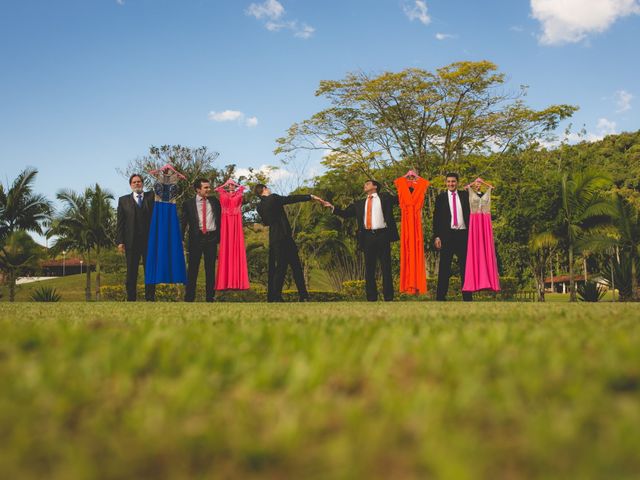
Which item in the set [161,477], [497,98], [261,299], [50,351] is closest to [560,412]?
[161,477]

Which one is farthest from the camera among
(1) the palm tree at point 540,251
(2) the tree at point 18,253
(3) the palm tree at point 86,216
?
(3) the palm tree at point 86,216

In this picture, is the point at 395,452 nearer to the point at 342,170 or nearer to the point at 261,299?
the point at 261,299

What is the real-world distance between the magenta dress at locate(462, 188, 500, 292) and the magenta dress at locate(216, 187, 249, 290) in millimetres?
4291

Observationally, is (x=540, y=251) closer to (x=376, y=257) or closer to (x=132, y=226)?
(x=376, y=257)

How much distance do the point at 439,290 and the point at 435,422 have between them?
30.4ft

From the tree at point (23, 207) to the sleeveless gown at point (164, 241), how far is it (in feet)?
62.3

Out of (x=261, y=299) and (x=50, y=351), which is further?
(x=261, y=299)

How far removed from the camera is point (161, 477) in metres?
1.25

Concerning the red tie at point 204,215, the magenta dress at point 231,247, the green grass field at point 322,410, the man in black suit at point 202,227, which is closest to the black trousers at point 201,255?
the man in black suit at point 202,227

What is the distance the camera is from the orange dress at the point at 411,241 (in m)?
10.8

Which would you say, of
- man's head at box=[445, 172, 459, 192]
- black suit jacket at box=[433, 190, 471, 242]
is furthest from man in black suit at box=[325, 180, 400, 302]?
man's head at box=[445, 172, 459, 192]

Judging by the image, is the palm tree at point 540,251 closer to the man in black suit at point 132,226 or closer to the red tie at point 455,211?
the red tie at point 455,211

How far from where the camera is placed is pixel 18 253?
23969 mm

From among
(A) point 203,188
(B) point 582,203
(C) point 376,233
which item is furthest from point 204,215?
(B) point 582,203
